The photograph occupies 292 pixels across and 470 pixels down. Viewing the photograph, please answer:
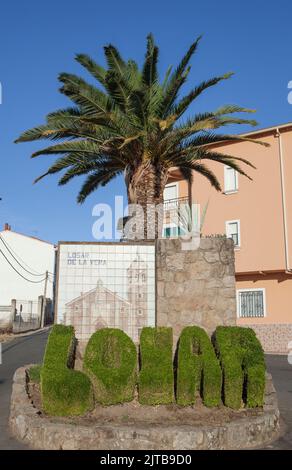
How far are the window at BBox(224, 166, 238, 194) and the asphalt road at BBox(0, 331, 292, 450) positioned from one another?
8.48 m

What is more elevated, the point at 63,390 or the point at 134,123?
the point at 134,123

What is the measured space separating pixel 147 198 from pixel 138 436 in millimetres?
6027

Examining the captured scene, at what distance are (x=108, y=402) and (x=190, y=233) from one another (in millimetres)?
3850

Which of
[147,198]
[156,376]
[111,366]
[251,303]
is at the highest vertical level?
[147,198]

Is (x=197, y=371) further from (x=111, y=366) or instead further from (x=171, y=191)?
(x=171, y=191)

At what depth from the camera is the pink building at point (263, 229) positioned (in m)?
21.9

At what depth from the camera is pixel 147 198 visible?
11.1 m

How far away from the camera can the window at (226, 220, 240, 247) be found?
23750 millimetres

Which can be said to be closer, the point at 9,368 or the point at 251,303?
the point at 9,368

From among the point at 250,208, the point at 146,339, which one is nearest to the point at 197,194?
the point at 250,208

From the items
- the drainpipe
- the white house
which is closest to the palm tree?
the drainpipe

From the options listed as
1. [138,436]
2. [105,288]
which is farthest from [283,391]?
[138,436]

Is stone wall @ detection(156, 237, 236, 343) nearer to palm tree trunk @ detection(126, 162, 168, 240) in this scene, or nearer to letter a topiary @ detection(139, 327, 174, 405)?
palm tree trunk @ detection(126, 162, 168, 240)

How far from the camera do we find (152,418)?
7.40m
